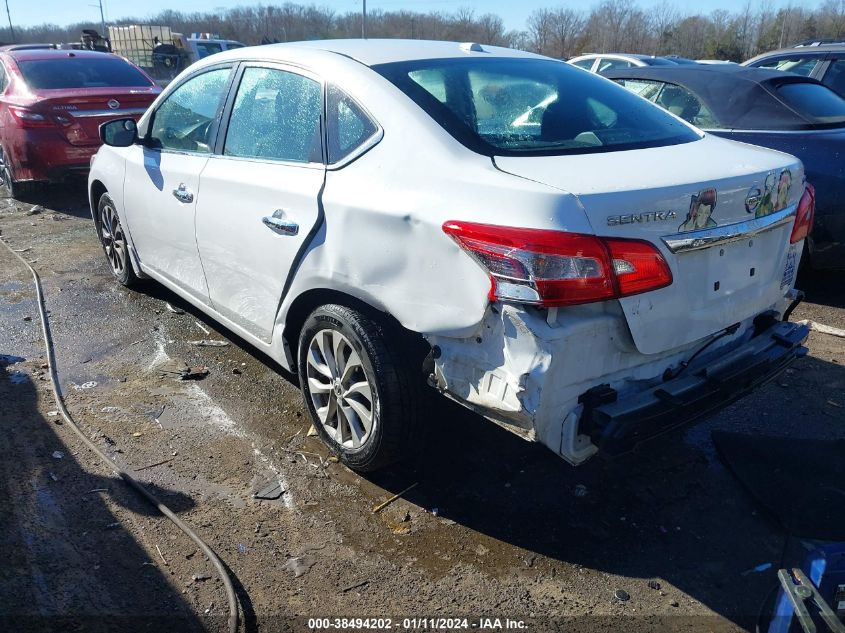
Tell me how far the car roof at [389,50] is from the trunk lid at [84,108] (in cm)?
505

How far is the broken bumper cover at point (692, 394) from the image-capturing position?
242 centimetres

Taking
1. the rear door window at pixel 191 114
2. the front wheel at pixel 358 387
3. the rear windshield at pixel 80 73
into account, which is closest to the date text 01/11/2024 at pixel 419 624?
the front wheel at pixel 358 387

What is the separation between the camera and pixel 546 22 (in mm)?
50656

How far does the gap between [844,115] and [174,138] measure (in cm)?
475

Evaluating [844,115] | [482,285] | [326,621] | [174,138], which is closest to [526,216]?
[482,285]

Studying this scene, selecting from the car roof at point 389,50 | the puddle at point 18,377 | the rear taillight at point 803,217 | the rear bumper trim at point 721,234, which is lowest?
the puddle at point 18,377

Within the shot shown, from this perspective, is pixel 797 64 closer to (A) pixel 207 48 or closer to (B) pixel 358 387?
(B) pixel 358 387

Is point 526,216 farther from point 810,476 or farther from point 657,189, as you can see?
point 810,476

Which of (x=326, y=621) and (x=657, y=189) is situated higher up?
(x=657, y=189)

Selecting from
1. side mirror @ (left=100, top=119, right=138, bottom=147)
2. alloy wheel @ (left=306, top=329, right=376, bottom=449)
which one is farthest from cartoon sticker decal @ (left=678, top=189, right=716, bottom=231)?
side mirror @ (left=100, top=119, right=138, bottom=147)

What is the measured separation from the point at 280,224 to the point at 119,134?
2.01 m

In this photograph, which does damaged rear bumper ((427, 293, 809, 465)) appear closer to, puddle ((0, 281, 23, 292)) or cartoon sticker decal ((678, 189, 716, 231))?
cartoon sticker decal ((678, 189, 716, 231))

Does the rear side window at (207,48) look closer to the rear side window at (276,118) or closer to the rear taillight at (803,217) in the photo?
the rear side window at (276,118)

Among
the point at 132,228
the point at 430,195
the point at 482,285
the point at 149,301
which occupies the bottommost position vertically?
the point at 149,301
